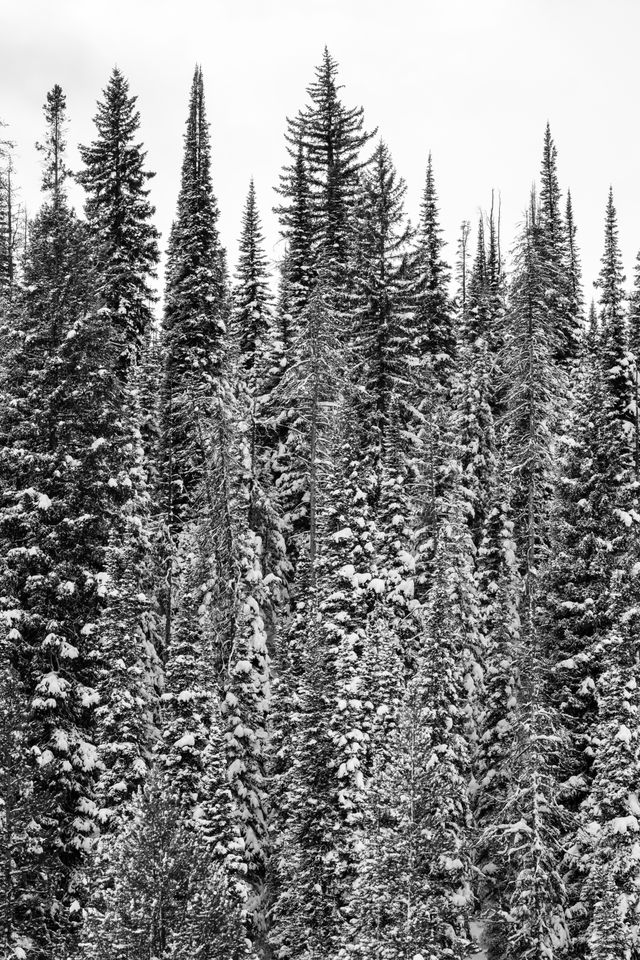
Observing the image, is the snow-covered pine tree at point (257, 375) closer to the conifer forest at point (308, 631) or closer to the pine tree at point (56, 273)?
the conifer forest at point (308, 631)

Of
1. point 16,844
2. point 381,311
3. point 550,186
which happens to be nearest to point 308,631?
point 16,844

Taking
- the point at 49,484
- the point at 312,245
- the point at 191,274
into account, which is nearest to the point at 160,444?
the point at 191,274

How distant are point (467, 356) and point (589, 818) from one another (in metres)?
21.3

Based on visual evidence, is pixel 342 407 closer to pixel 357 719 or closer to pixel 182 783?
pixel 357 719

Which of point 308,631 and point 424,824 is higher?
point 308,631

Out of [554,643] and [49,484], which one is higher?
[49,484]

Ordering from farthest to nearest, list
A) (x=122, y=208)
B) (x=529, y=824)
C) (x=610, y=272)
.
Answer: (x=610, y=272)
(x=122, y=208)
(x=529, y=824)

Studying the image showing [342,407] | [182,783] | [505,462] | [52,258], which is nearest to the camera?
[182,783]

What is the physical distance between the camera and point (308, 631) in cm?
2858

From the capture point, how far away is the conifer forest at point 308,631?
64.0 feet

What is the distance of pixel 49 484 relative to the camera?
82.5 ft

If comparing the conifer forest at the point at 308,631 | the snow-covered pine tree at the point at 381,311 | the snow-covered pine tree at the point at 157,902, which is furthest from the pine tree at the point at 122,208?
the snow-covered pine tree at the point at 157,902

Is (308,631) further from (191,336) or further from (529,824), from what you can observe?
(191,336)

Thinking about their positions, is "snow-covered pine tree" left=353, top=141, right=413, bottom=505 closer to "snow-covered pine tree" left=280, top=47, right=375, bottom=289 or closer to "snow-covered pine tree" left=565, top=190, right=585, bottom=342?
"snow-covered pine tree" left=280, top=47, right=375, bottom=289
